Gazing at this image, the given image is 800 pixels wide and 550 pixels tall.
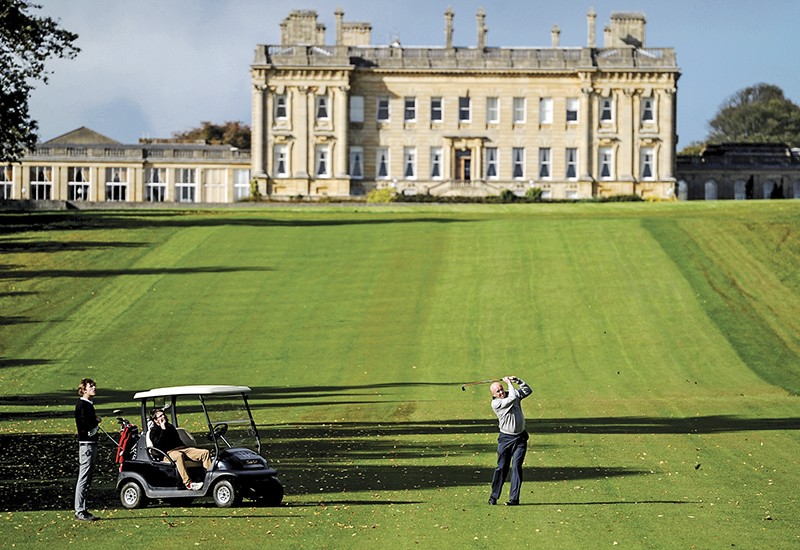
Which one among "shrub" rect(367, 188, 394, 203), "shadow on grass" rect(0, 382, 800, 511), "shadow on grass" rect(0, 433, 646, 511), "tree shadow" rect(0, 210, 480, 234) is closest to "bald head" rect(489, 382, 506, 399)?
"shadow on grass" rect(0, 433, 646, 511)

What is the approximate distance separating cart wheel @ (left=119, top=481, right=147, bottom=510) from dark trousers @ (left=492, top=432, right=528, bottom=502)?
498 centimetres

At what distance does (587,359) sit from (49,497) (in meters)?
24.0

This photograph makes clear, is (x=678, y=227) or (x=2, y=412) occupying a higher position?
(x=678, y=227)

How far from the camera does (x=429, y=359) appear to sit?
43281 millimetres

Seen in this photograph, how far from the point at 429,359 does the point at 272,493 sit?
74.1 ft

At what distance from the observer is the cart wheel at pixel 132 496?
2084 cm

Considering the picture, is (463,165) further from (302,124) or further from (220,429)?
(220,429)

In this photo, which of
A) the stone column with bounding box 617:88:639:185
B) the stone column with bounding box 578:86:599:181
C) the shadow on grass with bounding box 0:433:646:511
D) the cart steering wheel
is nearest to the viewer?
the cart steering wheel

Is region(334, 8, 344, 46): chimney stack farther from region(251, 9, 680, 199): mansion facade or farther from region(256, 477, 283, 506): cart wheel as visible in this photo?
region(256, 477, 283, 506): cart wheel

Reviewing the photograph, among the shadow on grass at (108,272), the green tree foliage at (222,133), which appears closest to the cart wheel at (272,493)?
the shadow on grass at (108,272)

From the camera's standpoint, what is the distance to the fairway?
2022 centimetres

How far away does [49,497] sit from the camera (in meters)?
21.8

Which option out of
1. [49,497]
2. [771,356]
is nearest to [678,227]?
[771,356]

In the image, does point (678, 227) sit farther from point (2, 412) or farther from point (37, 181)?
point (37, 181)
